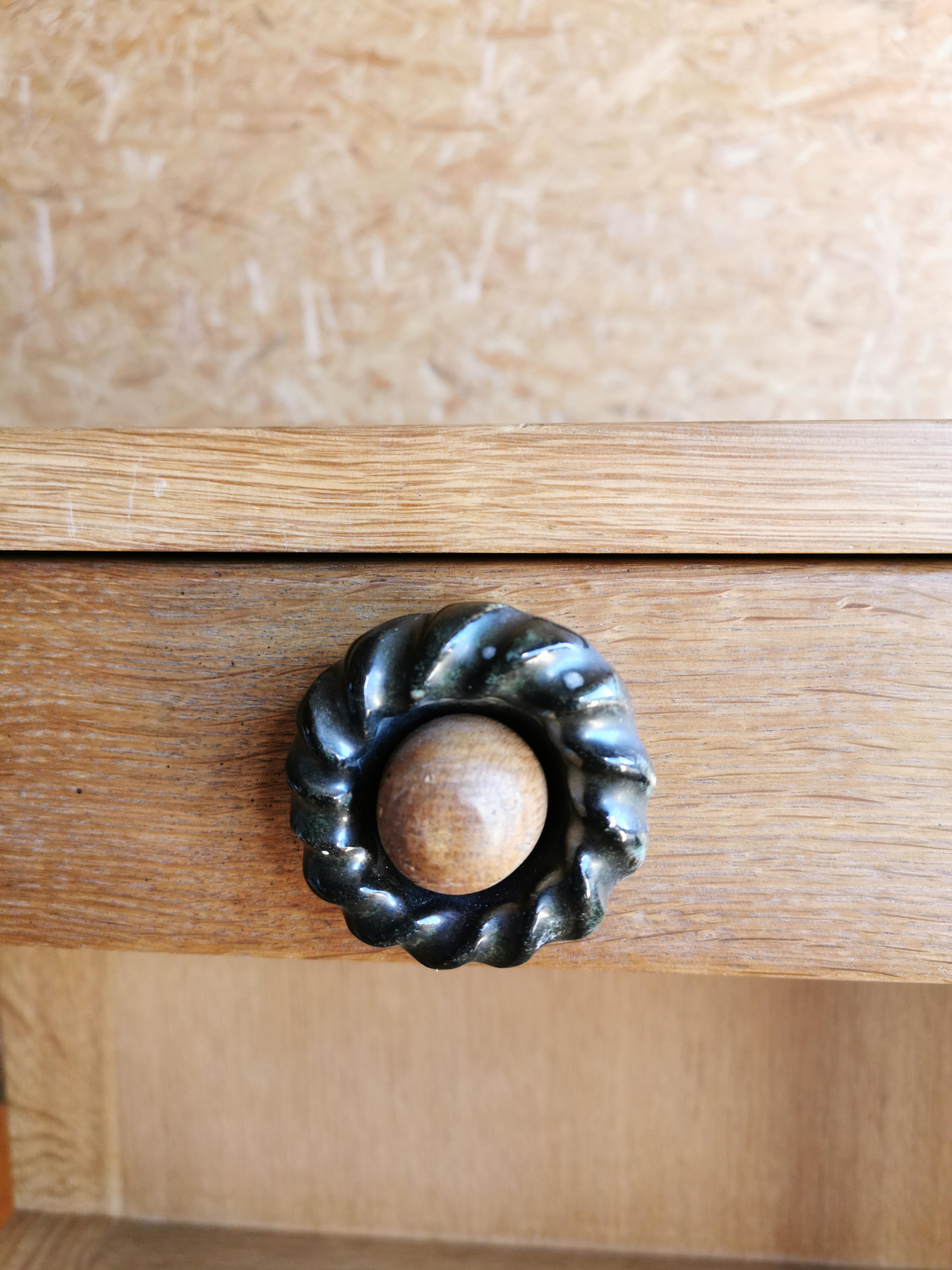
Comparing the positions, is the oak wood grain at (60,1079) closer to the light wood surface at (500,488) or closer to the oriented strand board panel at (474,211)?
the oriented strand board panel at (474,211)

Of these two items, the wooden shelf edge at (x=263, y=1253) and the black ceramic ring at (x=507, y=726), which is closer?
the black ceramic ring at (x=507, y=726)

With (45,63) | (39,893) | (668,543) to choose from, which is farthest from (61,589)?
(45,63)

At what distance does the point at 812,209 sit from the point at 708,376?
0.14 meters

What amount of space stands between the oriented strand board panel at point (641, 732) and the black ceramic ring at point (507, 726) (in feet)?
0.11

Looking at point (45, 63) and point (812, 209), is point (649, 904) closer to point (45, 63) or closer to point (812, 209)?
point (812, 209)

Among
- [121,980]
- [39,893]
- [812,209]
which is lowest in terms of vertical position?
[121,980]

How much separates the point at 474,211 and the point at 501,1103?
679 millimetres

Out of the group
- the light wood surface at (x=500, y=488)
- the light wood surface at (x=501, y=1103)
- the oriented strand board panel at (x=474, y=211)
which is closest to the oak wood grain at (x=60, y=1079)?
the light wood surface at (x=501, y=1103)

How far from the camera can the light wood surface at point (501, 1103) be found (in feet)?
2.25

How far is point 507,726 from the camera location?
283 millimetres

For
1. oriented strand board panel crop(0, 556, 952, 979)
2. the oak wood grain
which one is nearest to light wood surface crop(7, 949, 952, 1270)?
the oak wood grain

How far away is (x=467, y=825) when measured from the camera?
0.25m

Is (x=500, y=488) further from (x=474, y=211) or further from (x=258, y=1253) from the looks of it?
(x=258, y=1253)

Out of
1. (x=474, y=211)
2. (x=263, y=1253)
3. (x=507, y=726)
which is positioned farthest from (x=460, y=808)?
(x=263, y=1253)
